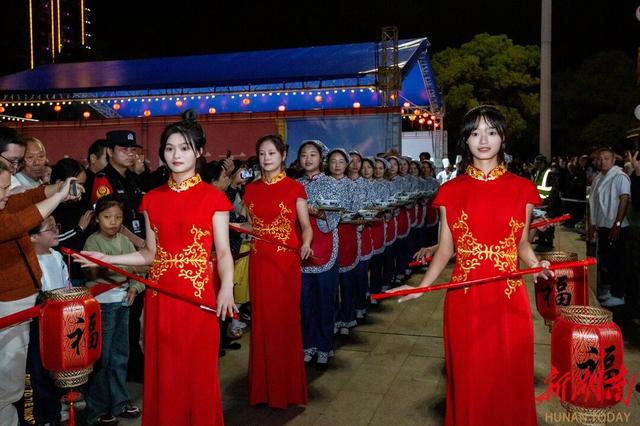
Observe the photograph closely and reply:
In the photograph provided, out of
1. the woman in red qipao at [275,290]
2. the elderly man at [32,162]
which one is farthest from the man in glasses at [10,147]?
the woman in red qipao at [275,290]

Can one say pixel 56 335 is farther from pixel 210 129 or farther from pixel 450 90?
pixel 450 90

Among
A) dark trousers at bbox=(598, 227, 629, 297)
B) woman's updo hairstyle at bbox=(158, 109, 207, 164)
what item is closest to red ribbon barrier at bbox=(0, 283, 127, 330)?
woman's updo hairstyle at bbox=(158, 109, 207, 164)

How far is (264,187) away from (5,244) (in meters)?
1.74

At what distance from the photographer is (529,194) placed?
112 inches

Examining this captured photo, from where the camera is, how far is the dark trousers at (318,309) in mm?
4953

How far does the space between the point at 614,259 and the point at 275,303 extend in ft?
15.8

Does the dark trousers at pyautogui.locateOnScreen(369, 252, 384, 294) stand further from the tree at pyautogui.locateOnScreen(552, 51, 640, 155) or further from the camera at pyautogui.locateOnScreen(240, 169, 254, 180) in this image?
the tree at pyautogui.locateOnScreen(552, 51, 640, 155)

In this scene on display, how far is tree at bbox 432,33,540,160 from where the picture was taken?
29.3 meters

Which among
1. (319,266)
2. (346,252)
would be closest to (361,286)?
(346,252)

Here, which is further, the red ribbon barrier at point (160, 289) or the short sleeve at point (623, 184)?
the short sleeve at point (623, 184)

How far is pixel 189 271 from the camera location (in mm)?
2953

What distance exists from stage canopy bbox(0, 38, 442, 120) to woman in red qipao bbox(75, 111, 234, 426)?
10.9 meters

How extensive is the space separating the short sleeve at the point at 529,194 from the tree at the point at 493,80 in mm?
27309

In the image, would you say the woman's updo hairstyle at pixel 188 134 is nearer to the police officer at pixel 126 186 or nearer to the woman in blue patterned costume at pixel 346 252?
the police officer at pixel 126 186
